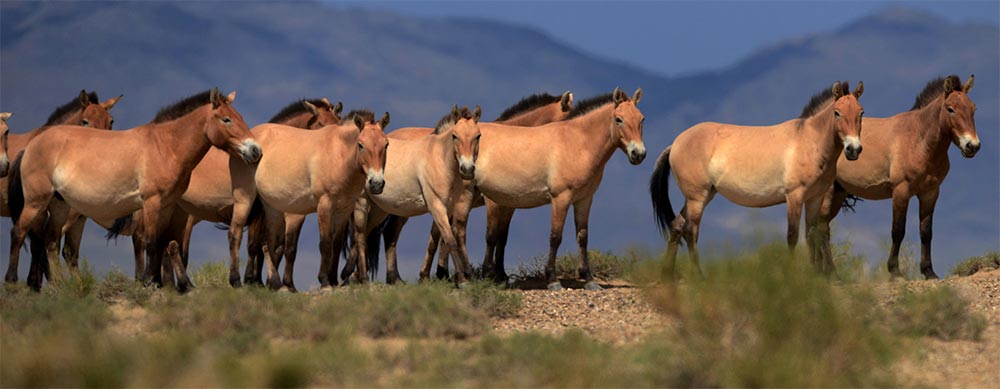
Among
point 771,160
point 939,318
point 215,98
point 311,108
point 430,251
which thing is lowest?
point 939,318

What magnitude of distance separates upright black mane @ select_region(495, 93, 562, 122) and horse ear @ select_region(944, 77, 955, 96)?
5.76 metres

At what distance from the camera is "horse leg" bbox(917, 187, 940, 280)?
18109 millimetres

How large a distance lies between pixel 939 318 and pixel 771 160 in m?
4.07

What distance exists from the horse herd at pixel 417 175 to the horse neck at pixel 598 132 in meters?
0.02

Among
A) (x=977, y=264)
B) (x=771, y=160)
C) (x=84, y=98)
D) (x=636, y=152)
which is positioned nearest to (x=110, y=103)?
(x=84, y=98)

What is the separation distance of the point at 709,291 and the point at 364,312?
3903mm

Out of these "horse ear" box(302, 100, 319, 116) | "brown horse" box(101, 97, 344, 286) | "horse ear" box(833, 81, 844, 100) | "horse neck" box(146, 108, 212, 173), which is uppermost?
"horse ear" box(302, 100, 319, 116)

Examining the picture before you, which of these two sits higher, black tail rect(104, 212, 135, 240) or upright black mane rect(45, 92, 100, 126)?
upright black mane rect(45, 92, 100, 126)

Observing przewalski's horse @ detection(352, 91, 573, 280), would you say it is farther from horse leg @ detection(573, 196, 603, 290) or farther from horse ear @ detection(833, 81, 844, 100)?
horse ear @ detection(833, 81, 844, 100)

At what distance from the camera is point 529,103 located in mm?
18953

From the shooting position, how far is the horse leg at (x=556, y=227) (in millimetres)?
16344

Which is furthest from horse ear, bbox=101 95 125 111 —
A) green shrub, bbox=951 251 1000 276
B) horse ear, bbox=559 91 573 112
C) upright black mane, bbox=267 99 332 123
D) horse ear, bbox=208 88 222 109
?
green shrub, bbox=951 251 1000 276

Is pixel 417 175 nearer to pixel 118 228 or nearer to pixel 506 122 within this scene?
pixel 506 122

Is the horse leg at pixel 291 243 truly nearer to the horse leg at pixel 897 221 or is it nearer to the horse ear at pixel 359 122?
the horse ear at pixel 359 122
